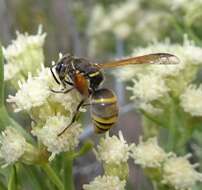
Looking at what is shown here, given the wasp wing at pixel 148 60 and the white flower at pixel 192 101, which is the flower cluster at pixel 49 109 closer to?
the wasp wing at pixel 148 60

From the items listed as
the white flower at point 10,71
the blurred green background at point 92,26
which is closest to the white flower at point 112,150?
the white flower at point 10,71

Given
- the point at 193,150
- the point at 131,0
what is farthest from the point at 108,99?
the point at 131,0

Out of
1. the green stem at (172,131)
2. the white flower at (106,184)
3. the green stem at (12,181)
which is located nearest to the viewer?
the green stem at (12,181)

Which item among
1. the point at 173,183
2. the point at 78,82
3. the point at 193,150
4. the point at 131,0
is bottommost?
the point at 173,183

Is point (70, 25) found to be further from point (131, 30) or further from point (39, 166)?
point (39, 166)

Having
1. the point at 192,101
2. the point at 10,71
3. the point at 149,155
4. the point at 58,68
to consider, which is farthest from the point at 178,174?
the point at 10,71
